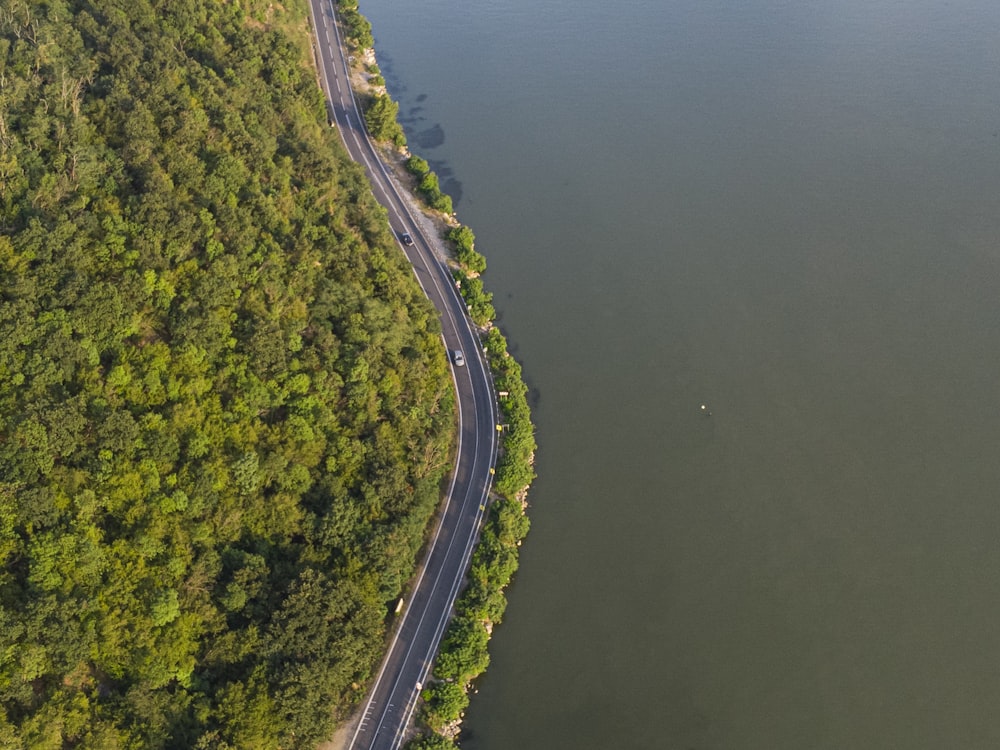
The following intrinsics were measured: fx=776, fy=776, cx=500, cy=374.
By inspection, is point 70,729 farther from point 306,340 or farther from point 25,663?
point 306,340

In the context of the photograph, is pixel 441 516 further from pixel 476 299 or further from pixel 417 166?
pixel 417 166

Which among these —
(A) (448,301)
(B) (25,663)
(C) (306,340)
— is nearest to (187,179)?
(C) (306,340)

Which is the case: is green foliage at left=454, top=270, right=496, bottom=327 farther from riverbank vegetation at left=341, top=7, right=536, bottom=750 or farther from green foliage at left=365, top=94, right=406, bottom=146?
green foliage at left=365, top=94, right=406, bottom=146

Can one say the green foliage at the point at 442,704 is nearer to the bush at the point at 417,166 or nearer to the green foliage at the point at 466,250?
the green foliage at the point at 466,250

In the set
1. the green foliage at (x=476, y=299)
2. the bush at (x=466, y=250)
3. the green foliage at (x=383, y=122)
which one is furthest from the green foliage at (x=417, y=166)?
the green foliage at (x=476, y=299)

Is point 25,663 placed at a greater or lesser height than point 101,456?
lesser

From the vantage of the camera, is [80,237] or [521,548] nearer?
[80,237]
